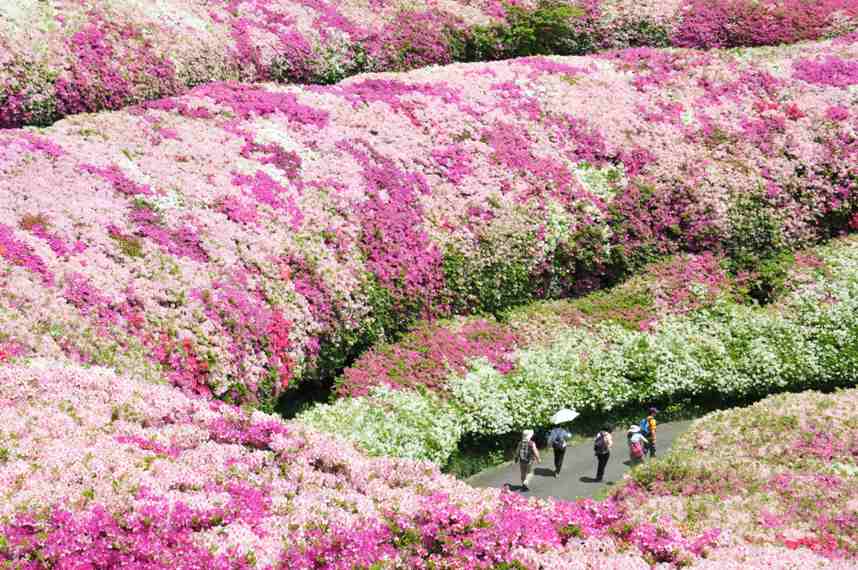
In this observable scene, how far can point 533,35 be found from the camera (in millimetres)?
47188

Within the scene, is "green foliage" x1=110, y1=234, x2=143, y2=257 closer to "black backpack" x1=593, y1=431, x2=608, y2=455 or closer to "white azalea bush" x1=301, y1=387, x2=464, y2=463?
"white azalea bush" x1=301, y1=387, x2=464, y2=463

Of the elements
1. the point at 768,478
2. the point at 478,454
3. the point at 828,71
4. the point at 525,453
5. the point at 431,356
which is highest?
the point at 828,71

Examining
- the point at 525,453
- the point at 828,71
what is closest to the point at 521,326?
the point at 525,453

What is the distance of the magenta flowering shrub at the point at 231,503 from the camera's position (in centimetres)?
1191

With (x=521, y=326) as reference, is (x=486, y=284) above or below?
above

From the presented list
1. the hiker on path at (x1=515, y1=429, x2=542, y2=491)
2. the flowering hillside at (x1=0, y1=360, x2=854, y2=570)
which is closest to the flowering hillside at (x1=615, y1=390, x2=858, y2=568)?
the flowering hillside at (x1=0, y1=360, x2=854, y2=570)

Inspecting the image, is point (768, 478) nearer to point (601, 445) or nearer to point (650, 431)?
point (601, 445)

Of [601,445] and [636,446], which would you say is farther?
[636,446]

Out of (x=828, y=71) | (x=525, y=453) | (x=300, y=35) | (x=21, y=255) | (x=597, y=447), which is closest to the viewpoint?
(x=21, y=255)

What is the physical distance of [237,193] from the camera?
27047mm

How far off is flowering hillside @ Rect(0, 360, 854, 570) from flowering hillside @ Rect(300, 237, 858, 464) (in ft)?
26.8

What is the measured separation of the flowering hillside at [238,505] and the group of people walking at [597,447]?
7.93m

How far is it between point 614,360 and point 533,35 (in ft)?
78.0

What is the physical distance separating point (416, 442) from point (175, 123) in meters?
13.5
